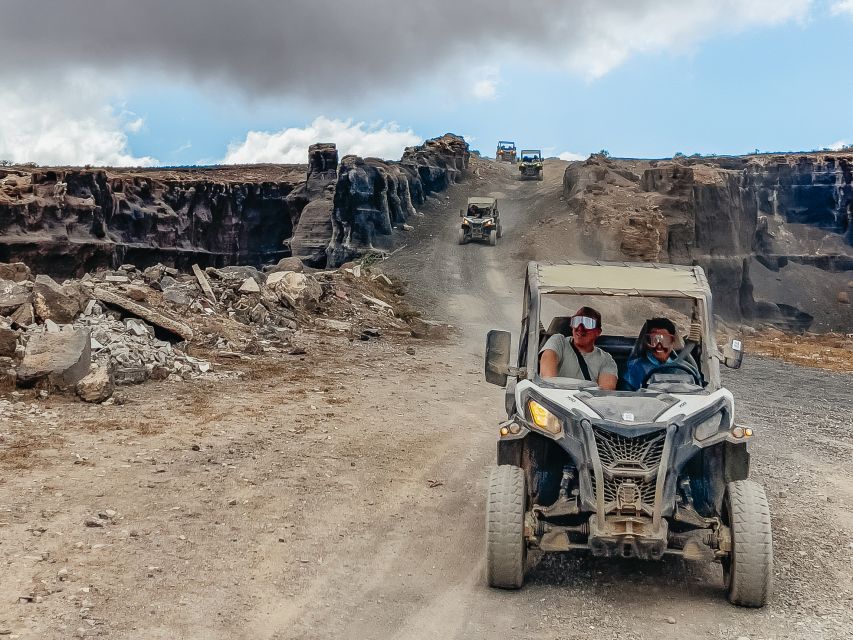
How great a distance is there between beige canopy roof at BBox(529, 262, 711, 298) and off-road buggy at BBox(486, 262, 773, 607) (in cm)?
5

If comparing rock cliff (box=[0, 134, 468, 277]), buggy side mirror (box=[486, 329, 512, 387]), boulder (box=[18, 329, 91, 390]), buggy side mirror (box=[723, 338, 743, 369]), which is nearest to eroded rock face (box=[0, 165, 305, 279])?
rock cliff (box=[0, 134, 468, 277])

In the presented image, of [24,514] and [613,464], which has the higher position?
[613,464]

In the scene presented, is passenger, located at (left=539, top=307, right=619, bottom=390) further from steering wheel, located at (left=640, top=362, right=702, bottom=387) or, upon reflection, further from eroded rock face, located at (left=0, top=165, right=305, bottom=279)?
eroded rock face, located at (left=0, top=165, right=305, bottom=279)

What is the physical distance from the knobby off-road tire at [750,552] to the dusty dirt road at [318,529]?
16 cm

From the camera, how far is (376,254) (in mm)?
43969

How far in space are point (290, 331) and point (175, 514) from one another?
509 inches

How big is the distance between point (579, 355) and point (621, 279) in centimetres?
75

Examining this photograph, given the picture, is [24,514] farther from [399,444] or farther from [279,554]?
[399,444]

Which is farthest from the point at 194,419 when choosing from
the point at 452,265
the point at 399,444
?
the point at 452,265

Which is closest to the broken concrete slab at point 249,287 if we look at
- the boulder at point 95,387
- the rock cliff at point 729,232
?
the boulder at point 95,387

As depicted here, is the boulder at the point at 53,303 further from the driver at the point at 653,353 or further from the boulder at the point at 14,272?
the driver at the point at 653,353

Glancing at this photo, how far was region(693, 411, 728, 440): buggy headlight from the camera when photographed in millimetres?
5832

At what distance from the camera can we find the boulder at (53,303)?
577 inches

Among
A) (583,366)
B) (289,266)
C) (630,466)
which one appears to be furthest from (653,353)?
(289,266)
